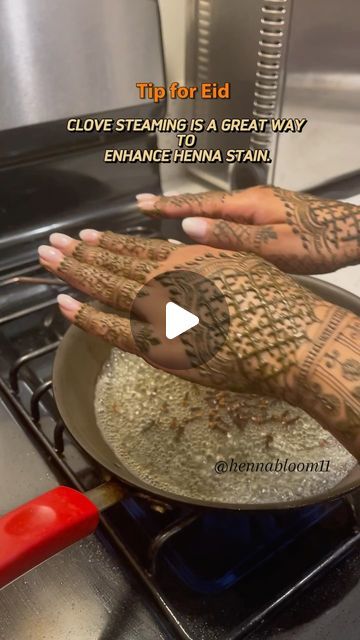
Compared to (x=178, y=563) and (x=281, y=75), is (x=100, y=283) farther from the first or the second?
(x=281, y=75)

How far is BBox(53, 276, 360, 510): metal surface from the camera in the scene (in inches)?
15.0

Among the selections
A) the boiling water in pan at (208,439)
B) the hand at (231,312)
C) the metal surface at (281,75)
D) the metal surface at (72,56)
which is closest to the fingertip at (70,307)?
the hand at (231,312)

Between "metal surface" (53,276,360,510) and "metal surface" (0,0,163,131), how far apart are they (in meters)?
0.29

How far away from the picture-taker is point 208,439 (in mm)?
501

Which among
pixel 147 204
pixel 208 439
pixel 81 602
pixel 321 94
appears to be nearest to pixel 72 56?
pixel 147 204

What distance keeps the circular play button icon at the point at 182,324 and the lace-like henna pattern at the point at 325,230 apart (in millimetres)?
144

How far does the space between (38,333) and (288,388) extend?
1.15 feet

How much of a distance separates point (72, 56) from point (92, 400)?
400 mm

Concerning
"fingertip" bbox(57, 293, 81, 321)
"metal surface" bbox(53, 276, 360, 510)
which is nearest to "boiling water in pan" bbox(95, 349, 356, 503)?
"metal surface" bbox(53, 276, 360, 510)

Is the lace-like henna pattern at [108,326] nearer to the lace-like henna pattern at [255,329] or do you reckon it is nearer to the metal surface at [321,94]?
the lace-like henna pattern at [255,329]

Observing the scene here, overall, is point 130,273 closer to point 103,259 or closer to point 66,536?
point 103,259

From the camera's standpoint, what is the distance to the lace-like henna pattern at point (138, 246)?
479 mm

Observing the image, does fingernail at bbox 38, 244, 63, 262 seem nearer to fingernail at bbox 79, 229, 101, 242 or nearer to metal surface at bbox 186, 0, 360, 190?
fingernail at bbox 79, 229, 101, 242

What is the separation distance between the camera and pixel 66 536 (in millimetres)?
371
